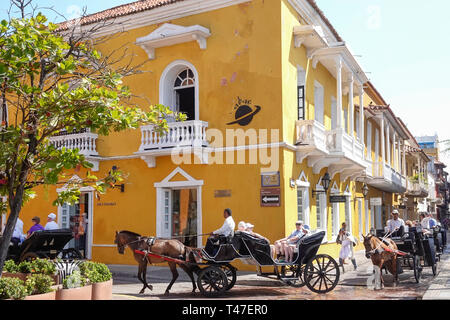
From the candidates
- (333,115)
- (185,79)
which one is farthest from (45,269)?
(333,115)

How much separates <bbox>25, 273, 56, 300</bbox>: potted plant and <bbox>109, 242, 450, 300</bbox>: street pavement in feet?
8.80

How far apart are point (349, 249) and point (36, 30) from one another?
37.3ft

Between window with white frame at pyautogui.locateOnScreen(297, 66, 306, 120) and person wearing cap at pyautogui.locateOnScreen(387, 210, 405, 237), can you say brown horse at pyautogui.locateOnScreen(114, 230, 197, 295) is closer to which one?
person wearing cap at pyautogui.locateOnScreen(387, 210, 405, 237)

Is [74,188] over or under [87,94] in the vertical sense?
under

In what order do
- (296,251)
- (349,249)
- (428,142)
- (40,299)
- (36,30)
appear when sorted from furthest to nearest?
(428,142) → (349,249) → (296,251) → (40,299) → (36,30)

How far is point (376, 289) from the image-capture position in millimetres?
11305

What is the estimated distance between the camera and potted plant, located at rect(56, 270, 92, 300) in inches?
265

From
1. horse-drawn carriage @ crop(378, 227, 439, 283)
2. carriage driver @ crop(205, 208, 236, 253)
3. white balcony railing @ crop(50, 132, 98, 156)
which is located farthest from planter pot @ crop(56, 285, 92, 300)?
white balcony railing @ crop(50, 132, 98, 156)

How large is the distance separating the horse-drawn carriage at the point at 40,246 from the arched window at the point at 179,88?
19.3 ft

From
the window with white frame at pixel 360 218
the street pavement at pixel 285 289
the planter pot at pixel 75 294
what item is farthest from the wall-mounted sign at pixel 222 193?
the window with white frame at pixel 360 218

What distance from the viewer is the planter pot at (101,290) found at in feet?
23.8

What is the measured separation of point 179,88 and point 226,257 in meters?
7.66
